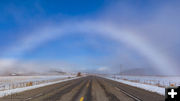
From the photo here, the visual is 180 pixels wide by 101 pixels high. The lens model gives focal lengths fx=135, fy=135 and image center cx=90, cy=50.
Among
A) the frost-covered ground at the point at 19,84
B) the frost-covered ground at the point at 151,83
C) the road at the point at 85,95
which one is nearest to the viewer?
the road at the point at 85,95

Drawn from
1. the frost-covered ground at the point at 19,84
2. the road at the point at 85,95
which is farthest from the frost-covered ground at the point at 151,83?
the frost-covered ground at the point at 19,84

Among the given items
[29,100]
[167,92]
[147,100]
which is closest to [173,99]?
[167,92]

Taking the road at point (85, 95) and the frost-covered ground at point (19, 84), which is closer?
the road at point (85, 95)

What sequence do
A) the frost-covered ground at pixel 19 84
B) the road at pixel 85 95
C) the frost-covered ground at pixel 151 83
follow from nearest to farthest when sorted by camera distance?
the road at pixel 85 95 → the frost-covered ground at pixel 19 84 → the frost-covered ground at pixel 151 83

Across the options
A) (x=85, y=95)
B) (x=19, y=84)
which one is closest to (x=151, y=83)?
(x=85, y=95)

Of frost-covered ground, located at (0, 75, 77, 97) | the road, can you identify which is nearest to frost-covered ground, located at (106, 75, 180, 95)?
the road

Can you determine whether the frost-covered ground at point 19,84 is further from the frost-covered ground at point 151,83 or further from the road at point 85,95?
the frost-covered ground at point 151,83

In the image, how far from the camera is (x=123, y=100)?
8961 millimetres

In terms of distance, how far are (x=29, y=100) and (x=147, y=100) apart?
309 inches

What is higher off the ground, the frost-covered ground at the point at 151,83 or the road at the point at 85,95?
the road at the point at 85,95

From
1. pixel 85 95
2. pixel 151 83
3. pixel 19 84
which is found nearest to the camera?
pixel 85 95

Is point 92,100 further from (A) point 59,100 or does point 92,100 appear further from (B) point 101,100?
(A) point 59,100

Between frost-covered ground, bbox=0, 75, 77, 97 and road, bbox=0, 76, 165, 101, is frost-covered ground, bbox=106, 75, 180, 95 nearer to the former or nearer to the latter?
road, bbox=0, 76, 165, 101

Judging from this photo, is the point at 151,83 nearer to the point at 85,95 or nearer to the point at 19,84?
the point at 85,95
